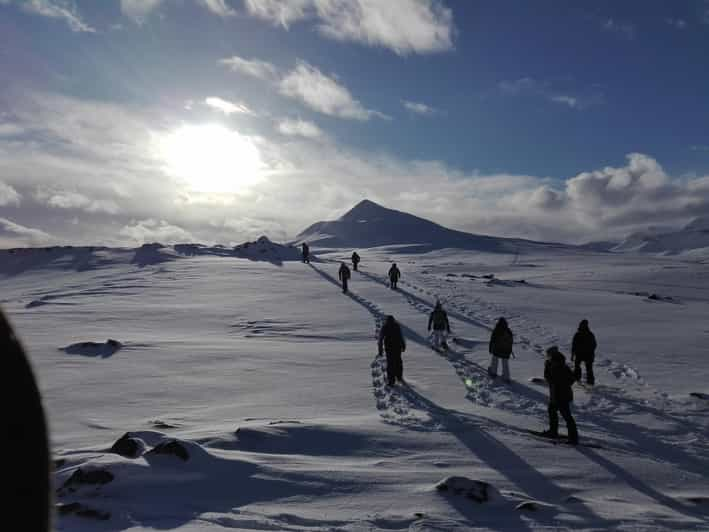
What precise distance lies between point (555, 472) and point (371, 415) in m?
3.77

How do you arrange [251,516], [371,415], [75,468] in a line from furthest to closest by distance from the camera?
[371,415]
[75,468]
[251,516]

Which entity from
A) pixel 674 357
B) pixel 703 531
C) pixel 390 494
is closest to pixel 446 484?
pixel 390 494

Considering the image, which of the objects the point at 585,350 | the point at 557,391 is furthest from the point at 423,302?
the point at 557,391

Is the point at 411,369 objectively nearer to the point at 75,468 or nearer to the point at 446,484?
the point at 446,484

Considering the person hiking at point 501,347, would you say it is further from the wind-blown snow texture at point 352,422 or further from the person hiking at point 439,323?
the person hiking at point 439,323

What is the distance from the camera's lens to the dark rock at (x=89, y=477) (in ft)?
19.6

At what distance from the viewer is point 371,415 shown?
10.3m

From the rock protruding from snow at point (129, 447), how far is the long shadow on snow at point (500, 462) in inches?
168

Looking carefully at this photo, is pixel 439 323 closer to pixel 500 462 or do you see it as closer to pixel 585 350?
pixel 585 350

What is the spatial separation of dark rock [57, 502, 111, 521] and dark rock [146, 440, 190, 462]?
131cm

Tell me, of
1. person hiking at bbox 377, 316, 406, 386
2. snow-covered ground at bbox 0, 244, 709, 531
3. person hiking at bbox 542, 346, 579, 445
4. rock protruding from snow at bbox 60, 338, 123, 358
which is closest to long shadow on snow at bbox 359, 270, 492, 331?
snow-covered ground at bbox 0, 244, 709, 531

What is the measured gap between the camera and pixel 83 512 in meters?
5.40

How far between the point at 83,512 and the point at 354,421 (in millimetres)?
5062

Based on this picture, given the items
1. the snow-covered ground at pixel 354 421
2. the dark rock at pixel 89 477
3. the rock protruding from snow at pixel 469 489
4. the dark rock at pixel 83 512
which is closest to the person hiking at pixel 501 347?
the snow-covered ground at pixel 354 421
